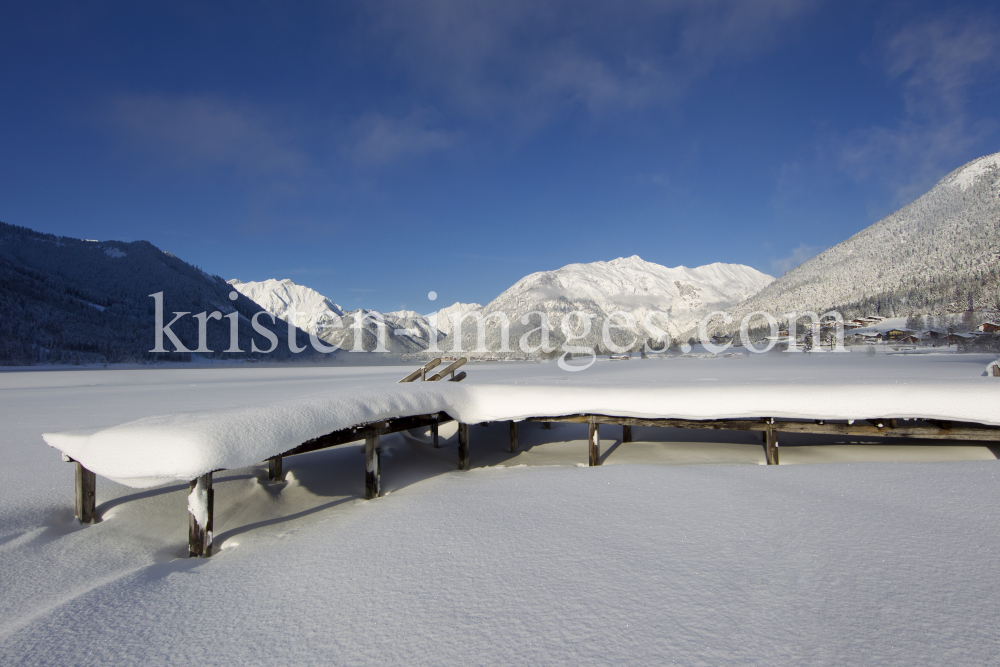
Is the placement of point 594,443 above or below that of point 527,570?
above

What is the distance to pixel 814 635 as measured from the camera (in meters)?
3.05

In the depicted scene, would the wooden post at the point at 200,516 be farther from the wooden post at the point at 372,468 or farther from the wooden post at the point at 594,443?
the wooden post at the point at 594,443

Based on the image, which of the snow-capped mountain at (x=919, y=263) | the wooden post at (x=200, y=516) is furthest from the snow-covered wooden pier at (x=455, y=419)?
the snow-capped mountain at (x=919, y=263)

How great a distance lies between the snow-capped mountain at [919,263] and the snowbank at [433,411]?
276 feet

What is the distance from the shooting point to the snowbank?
15.1 ft

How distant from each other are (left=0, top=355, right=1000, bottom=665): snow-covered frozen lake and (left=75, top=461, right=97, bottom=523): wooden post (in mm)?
208

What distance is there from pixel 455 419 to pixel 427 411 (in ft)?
2.88

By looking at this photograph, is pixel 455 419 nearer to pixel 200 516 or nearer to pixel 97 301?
pixel 200 516

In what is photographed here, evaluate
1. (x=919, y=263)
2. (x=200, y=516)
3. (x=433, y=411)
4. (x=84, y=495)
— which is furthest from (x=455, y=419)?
(x=919, y=263)

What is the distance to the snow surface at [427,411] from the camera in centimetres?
460

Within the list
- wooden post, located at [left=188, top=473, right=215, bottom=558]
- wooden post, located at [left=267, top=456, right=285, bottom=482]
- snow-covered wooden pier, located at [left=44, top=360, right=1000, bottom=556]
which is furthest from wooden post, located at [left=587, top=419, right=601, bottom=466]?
wooden post, located at [left=188, top=473, right=215, bottom=558]

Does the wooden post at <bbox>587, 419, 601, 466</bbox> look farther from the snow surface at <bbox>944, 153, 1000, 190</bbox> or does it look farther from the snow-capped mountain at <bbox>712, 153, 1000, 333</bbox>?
the snow surface at <bbox>944, 153, 1000, 190</bbox>

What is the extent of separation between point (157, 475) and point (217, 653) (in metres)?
2.02

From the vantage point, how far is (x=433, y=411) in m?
8.25
